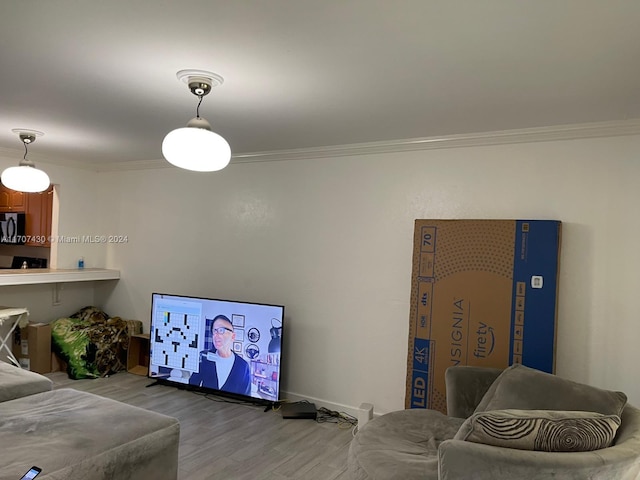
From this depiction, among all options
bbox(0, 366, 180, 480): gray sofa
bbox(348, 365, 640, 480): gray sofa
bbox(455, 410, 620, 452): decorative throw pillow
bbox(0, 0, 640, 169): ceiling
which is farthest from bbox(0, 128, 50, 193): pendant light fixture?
bbox(455, 410, 620, 452): decorative throw pillow

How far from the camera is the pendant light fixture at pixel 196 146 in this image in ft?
7.03

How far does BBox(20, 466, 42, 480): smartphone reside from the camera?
1.81 m

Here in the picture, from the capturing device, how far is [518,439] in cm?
171

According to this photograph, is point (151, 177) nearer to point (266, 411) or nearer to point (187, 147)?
point (266, 411)

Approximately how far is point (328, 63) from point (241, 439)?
108 inches

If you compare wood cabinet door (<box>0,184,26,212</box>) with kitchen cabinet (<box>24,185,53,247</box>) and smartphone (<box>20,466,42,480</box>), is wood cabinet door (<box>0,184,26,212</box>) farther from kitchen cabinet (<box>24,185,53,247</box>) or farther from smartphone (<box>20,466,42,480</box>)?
smartphone (<box>20,466,42,480</box>)

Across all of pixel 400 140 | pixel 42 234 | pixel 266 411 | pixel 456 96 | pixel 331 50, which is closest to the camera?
pixel 331 50

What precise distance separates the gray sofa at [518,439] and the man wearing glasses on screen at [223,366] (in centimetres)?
179

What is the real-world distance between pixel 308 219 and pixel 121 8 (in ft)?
8.58

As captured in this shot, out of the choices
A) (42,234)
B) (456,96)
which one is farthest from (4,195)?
(456,96)

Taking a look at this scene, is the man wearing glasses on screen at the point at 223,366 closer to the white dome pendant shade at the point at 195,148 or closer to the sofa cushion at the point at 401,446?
the sofa cushion at the point at 401,446

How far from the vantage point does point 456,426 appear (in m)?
2.54

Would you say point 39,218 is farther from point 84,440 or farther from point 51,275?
point 84,440

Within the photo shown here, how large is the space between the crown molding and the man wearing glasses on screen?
1.63m
